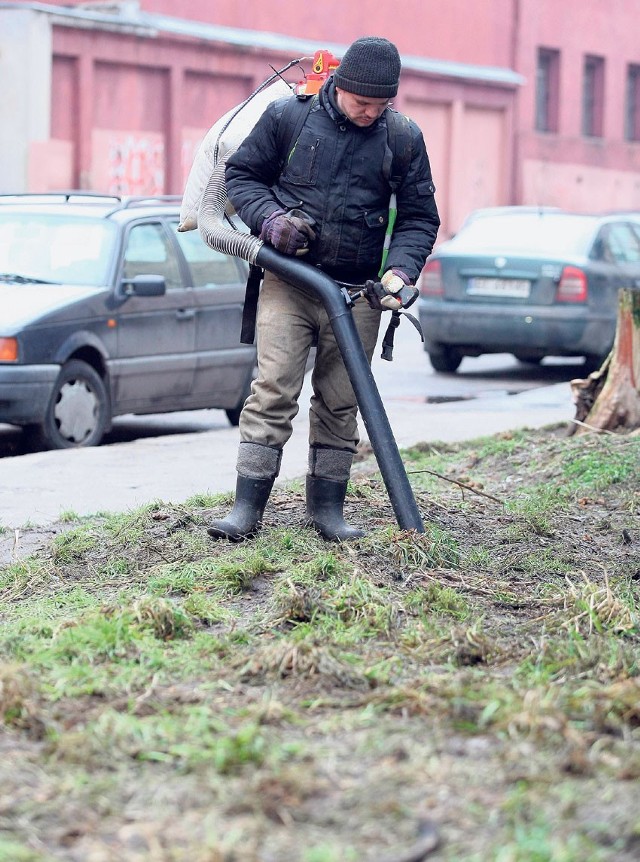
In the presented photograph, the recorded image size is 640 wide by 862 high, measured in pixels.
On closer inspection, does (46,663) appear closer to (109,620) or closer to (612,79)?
(109,620)

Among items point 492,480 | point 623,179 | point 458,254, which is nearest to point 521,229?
point 458,254

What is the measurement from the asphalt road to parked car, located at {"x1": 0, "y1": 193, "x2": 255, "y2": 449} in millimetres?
343

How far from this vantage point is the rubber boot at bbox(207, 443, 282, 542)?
5.50 m

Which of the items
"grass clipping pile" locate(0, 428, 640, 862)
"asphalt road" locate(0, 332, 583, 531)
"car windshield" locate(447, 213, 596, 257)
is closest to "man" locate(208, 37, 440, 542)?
"grass clipping pile" locate(0, 428, 640, 862)

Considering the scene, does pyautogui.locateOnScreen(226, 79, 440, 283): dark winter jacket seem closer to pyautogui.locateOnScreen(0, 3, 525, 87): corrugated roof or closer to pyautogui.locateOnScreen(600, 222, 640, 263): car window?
pyautogui.locateOnScreen(600, 222, 640, 263): car window

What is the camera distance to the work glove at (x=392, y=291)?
529cm

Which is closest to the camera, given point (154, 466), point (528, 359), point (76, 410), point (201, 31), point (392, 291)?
point (392, 291)

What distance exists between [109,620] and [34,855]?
1.56 m

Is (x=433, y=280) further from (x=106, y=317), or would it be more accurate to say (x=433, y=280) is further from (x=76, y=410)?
(x=76, y=410)

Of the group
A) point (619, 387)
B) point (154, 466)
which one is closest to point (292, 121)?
point (154, 466)

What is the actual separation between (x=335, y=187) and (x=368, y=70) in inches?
16.6

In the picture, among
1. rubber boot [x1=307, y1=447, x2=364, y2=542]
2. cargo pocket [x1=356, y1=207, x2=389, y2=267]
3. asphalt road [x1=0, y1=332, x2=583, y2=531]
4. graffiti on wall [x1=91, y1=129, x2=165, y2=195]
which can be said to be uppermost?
graffiti on wall [x1=91, y1=129, x2=165, y2=195]

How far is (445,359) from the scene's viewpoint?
14.9 metres

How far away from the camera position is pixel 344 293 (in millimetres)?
5312
